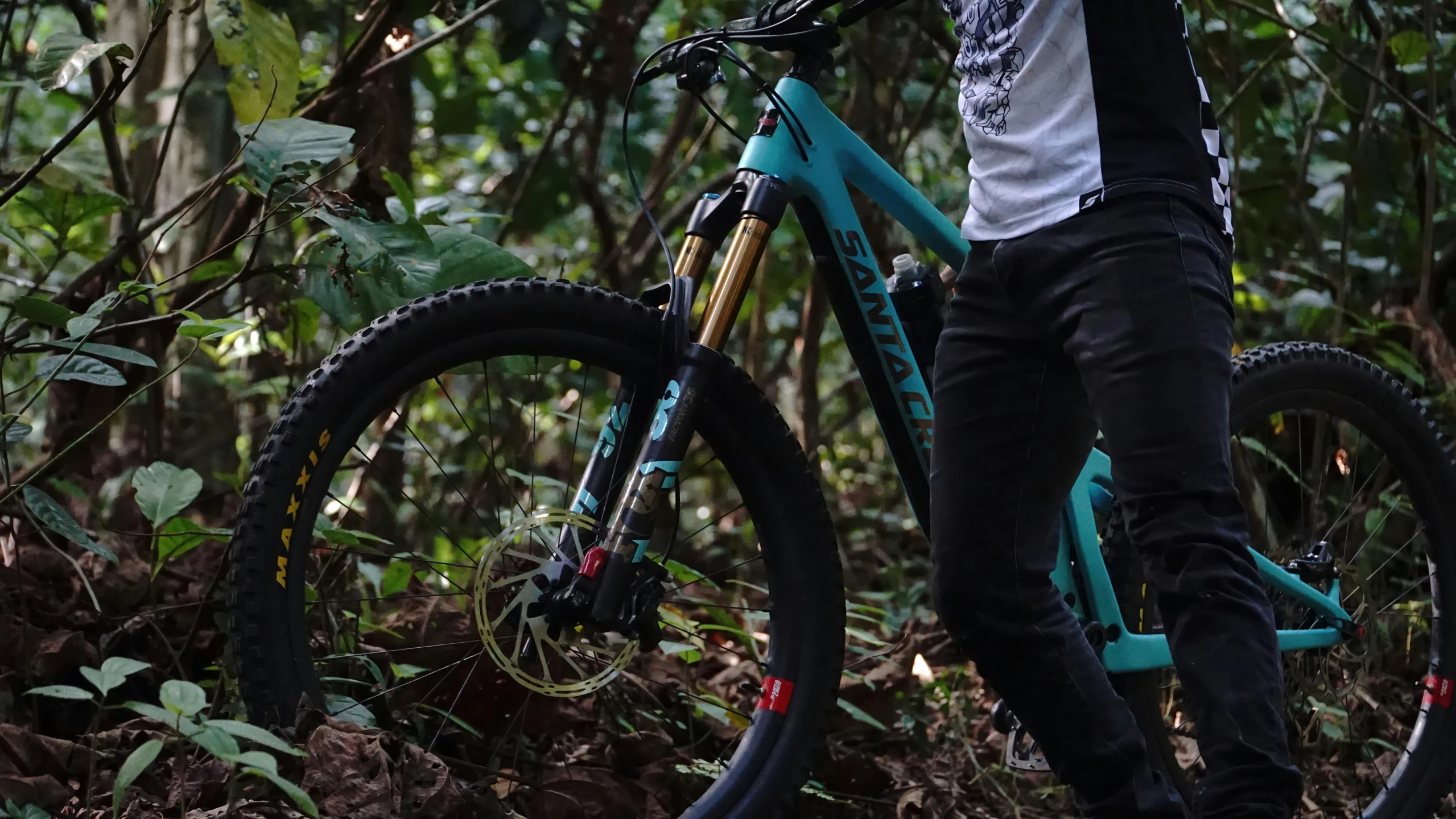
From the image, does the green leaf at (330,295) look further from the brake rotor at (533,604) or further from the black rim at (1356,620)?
the black rim at (1356,620)

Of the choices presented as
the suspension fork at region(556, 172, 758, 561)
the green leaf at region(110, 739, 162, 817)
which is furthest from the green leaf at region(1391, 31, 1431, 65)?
the green leaf at region(110, 739, 162, 817)

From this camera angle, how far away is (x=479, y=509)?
11.6 ft

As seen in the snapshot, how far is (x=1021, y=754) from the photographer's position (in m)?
2.04

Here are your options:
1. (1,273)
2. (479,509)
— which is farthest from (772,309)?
(1,273)

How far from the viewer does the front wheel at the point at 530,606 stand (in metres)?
1.51

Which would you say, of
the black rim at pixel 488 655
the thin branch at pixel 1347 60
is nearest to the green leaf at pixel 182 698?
the black rim at pixel 488 655

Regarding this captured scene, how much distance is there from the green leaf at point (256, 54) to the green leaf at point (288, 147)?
0.61 ft

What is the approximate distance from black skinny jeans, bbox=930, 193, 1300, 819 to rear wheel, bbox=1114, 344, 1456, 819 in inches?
16.0

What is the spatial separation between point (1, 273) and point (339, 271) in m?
1.11

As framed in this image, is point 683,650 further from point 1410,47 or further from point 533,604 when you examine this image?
point 1410,47

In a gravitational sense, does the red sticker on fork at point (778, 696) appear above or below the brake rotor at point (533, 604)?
below

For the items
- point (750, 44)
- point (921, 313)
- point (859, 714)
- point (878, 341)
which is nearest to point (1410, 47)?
point (921, 313)

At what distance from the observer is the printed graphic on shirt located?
63.7 inches

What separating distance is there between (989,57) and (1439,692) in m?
1.66
